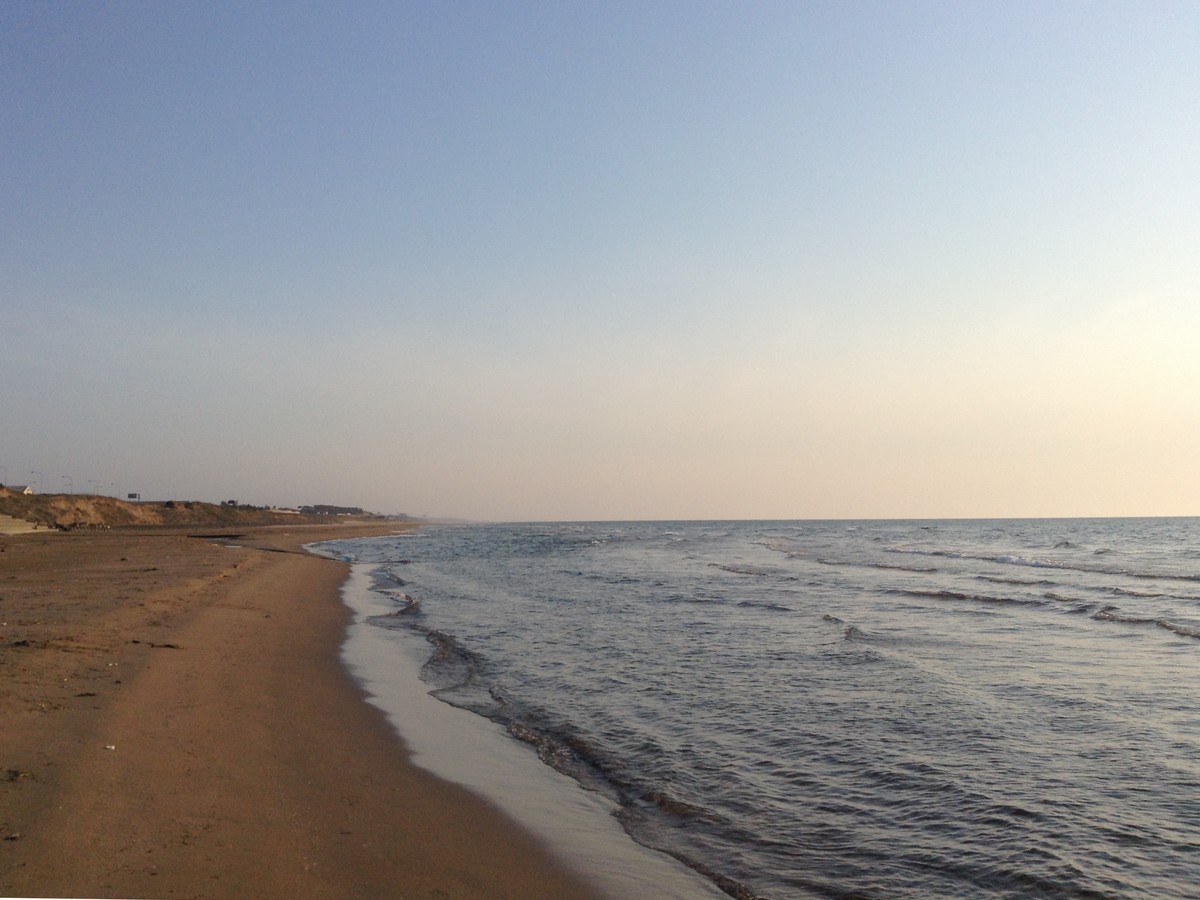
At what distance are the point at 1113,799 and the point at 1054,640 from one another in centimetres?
1172

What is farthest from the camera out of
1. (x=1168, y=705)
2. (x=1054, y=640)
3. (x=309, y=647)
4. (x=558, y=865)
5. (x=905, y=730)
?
(x=1054, y=640)

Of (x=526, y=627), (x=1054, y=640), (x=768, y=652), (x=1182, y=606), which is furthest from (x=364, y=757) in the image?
(x=1182, y=606)

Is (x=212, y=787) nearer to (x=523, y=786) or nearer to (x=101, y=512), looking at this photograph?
(x=523, y=786)

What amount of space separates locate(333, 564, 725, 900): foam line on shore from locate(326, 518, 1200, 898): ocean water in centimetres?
31

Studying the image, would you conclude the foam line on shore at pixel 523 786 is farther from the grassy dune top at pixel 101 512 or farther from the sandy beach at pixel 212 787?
the grassy dune top at pixel 101 512

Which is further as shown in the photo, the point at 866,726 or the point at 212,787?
the point at 866,726

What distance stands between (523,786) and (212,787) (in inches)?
135

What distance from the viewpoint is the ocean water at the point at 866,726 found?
24.2 feet

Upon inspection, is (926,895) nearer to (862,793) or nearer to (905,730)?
(862,793)

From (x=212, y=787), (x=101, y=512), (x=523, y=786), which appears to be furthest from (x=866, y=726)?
(x=101, y=512)

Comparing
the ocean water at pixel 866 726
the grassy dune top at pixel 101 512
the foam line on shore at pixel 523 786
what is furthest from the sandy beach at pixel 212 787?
the grassy dune top at pixel 101 512

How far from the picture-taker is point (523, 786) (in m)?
9.27

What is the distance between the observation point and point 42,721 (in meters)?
8.73

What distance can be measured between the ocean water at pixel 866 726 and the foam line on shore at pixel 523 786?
31cm
